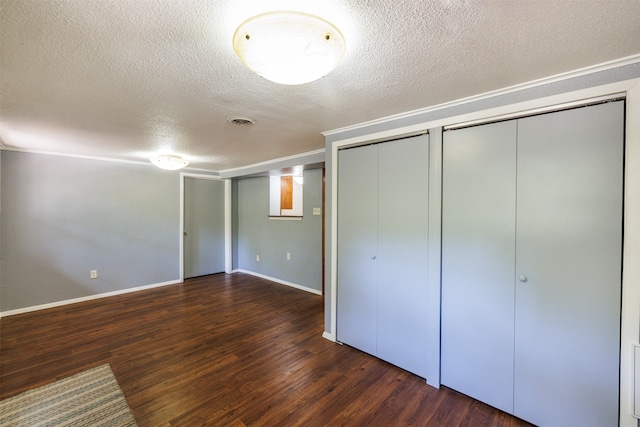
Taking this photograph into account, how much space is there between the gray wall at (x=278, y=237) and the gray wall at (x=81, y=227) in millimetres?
1332

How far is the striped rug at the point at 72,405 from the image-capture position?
1736mm

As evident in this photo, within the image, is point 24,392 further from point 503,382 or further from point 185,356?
point 503,382

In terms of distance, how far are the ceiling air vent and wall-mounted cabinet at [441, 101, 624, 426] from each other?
1.67m

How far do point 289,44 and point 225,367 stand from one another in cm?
254

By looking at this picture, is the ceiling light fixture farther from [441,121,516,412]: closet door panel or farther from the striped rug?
[441,121,516,412]: closet door panel

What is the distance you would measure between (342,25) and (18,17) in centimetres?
135

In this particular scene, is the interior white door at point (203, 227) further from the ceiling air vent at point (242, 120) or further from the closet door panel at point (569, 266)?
the closet door panel at point (569, 266)

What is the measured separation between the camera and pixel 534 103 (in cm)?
169

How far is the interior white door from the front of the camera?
17.0 ft

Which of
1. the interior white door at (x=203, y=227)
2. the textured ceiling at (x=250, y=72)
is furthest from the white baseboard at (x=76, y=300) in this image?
the textured ceiling at (x=250, y=72)

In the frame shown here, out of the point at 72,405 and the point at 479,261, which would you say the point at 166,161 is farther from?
the point at 479,261

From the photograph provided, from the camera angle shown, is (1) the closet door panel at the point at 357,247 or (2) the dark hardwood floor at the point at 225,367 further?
(1) the closet door panel at the point at 357,247

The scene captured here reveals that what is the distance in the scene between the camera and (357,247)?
261 centimetres

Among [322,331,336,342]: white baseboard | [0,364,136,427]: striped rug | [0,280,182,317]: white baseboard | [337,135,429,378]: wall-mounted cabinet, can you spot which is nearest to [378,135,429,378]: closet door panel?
[337,135,429,378]: wall-mounted cabinet
